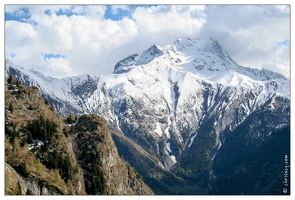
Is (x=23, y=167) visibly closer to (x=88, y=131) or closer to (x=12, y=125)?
(x=12, y=125)

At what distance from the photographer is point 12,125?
129 metres

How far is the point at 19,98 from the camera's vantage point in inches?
5940

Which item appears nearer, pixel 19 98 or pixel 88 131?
pixel 19 98

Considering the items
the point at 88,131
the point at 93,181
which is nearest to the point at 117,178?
the point at 88,131

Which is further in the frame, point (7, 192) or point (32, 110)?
point (32, 110)
